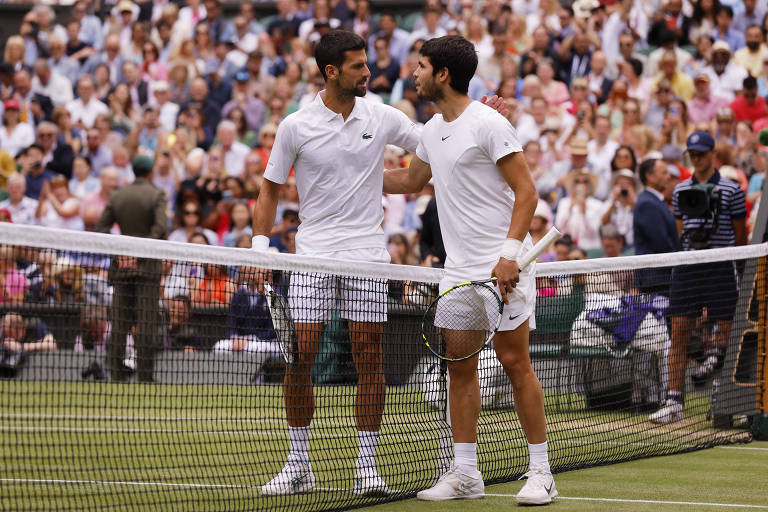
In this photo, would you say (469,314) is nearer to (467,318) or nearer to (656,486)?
(467,318)

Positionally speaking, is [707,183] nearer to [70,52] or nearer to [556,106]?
[556,106]

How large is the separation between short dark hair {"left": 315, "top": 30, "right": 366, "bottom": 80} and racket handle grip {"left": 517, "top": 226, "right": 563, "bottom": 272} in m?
1.54

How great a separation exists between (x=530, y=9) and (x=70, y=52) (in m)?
7.89

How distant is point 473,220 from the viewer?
20.7ft

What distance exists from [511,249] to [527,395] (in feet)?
2.58

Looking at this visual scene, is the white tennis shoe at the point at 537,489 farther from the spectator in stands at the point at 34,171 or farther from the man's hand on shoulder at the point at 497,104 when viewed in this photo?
the spectator in stands at the point at 34,171

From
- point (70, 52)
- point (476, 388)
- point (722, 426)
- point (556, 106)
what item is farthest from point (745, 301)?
point (70, 52)

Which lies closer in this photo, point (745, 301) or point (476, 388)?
point (476, 388)

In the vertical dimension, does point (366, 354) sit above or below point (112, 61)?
below

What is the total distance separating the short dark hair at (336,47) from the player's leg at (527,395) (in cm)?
173

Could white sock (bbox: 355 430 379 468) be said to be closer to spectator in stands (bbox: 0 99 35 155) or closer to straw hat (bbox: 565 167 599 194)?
straw hat (bbox: 565 167 599 194)

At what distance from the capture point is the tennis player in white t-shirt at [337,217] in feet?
22.2

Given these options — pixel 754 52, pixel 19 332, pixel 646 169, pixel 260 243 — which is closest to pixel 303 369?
pixel 260 243

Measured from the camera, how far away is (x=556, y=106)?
16.7 m
